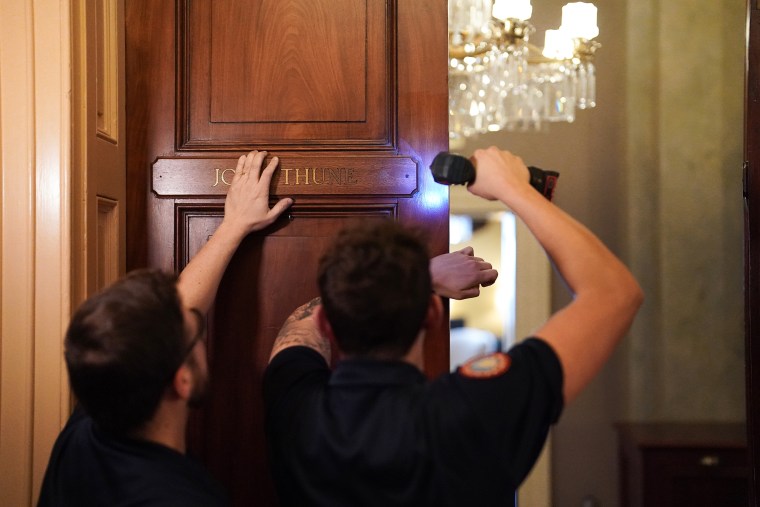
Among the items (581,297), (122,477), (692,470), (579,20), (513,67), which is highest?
(579,20)

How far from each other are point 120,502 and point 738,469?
350cm

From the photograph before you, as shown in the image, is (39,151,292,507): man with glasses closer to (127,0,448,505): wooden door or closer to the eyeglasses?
the eyeglasses

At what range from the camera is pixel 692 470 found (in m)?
3.89

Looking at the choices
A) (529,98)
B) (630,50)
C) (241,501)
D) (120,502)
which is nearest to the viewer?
(120,502)

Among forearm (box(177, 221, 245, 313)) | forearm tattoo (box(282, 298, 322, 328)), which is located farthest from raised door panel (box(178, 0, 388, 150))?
forearm tattoo (box(282, 298, 322, 328))

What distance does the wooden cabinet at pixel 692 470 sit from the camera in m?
3.88

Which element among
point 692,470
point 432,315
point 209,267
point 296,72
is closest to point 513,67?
point 692,470

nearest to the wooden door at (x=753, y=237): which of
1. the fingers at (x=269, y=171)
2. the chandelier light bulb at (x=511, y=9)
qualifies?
the fingers at (x=269, y=171)

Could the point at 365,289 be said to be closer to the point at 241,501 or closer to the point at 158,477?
the point at 158,477

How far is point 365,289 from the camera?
1137mm

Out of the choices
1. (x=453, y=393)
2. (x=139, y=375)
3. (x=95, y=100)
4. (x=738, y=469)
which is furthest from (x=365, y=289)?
(x=738, y=469)

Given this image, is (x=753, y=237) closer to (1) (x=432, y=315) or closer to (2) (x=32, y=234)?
(1) (x=432, y=315)

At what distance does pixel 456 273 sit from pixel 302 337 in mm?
374

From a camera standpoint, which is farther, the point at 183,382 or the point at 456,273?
the point at 456,273
